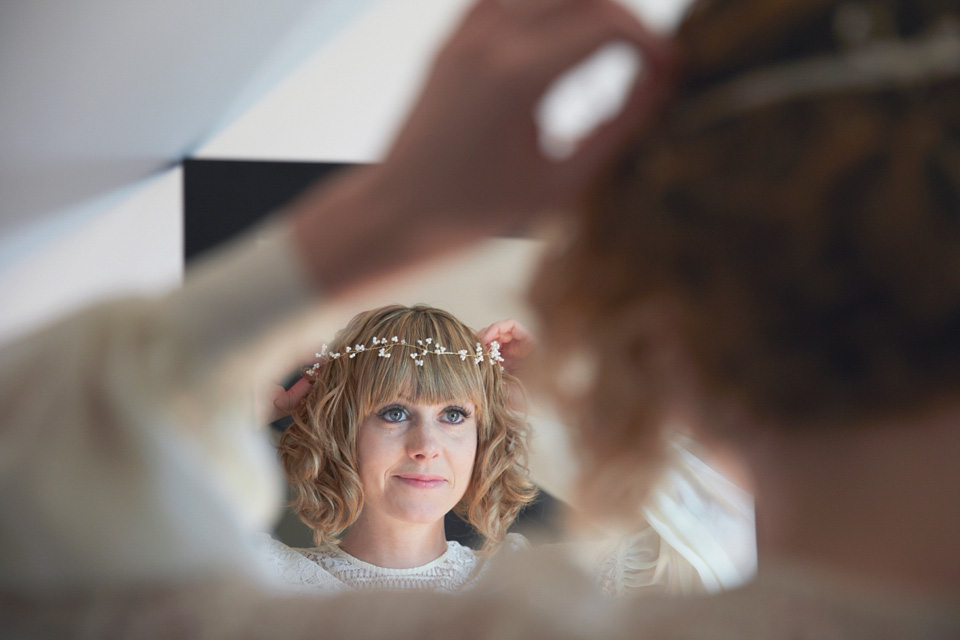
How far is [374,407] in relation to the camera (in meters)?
1.39

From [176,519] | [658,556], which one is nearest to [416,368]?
[658,556]

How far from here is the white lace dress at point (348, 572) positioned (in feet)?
4.38

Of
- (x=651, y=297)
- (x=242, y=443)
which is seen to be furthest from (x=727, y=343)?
(x=242, y=443)

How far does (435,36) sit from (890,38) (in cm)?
142

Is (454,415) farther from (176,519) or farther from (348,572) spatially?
(176,519)

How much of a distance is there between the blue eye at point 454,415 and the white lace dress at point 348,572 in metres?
0.23

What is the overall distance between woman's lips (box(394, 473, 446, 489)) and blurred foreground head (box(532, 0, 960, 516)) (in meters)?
1.09

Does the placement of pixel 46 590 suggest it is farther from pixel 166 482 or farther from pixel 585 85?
pixel 585 85

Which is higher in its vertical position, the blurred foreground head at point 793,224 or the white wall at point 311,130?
the white wall at point 311,130

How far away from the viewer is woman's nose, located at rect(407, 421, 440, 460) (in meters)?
1.33

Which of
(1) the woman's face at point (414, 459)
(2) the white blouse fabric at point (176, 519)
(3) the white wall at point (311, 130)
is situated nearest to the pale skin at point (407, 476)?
(1) the woman's face at point (414, 459)

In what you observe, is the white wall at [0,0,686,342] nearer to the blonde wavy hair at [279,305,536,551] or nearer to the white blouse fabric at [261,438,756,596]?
the blonde wavy hair at [279,305,536,551]

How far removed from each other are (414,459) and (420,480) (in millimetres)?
41

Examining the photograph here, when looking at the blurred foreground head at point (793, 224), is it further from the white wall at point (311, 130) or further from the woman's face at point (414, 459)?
the white wall at point (311, 130)
